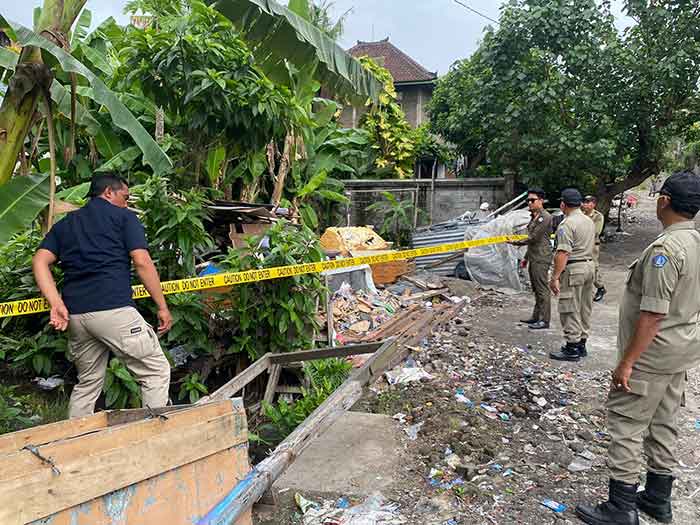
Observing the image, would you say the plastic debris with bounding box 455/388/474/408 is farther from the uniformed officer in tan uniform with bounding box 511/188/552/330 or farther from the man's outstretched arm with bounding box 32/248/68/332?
the man's outstretched arm with bounding box 32/248/68/332

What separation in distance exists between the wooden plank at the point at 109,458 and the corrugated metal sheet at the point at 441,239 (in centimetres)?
824

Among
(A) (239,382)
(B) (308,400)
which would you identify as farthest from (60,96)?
(B) (308,400)

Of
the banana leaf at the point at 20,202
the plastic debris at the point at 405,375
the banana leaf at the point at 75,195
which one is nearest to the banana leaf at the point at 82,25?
the banana leaf at the point at 75,195

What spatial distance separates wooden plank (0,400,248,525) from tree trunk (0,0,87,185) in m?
2.26

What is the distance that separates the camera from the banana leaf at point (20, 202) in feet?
10.4

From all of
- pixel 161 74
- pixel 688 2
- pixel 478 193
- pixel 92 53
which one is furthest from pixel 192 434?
pixel 688 2

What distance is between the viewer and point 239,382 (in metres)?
3.53

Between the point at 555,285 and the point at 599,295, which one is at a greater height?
the point at 555,285

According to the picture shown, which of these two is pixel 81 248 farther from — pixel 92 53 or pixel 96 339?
pixel 92 53

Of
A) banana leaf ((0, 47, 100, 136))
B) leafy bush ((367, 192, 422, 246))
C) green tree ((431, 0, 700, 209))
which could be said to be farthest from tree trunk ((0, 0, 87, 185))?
green tree ((431, 0, 700, 209))

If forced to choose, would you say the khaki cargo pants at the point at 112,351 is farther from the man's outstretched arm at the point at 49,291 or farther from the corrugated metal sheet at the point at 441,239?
the corrugated metal sheet at the point at 441,239

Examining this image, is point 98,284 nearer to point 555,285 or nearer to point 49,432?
point 49,432

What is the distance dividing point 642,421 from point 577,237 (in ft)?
10.5

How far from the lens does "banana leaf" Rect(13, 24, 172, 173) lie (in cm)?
273
